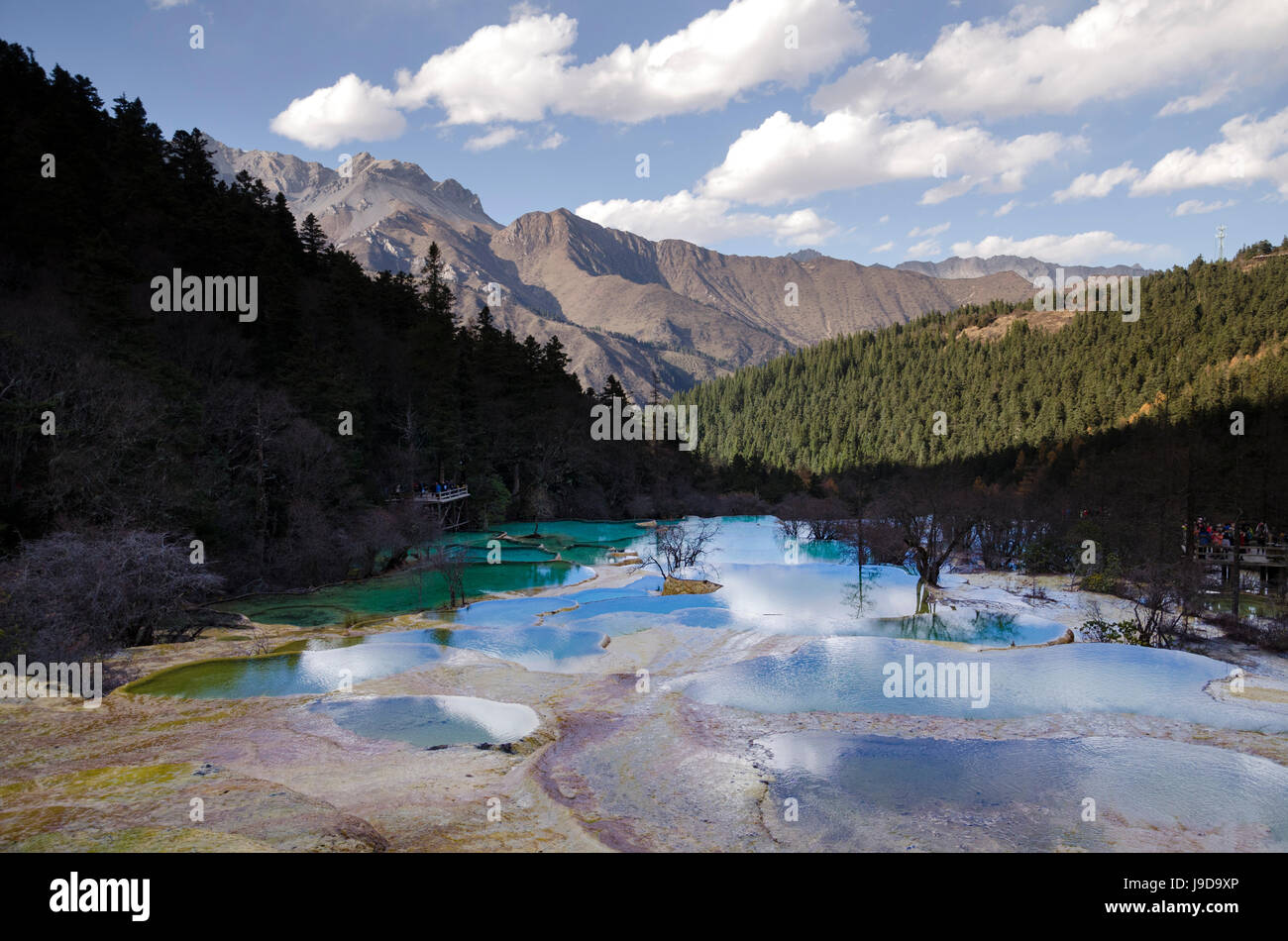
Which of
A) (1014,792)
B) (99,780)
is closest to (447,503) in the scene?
(99,780)

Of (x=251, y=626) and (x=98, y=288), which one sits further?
(x=98, y=288)

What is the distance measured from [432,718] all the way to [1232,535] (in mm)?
34402

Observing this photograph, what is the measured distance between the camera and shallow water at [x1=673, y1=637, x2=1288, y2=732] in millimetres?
15016

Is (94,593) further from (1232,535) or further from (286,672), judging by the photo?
(1232,535)

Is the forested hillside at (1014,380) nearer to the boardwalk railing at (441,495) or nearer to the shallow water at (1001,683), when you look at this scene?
the shallow water at (1001,683)

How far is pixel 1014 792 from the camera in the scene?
11.0 meters

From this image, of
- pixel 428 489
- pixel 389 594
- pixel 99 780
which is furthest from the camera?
pixel 428 489

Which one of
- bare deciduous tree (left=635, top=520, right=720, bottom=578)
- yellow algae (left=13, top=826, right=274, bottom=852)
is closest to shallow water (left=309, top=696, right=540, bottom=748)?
yellow algae (left=13, top=826, right=274, bottom=852)
